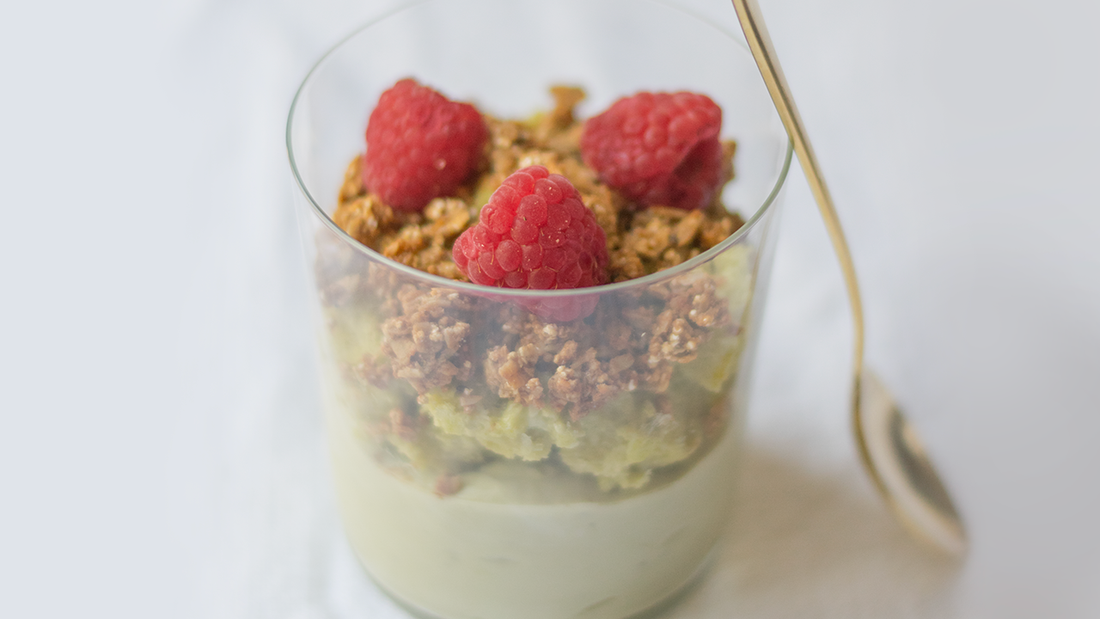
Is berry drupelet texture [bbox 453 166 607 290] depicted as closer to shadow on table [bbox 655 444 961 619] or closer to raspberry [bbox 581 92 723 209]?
raspberry [bbox 581 92 723 209]

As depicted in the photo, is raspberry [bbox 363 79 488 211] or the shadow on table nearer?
raspberry [bbox 363 79 488 211]

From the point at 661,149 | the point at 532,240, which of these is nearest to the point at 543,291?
the point at 532,240

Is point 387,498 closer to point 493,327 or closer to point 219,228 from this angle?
point 493,327

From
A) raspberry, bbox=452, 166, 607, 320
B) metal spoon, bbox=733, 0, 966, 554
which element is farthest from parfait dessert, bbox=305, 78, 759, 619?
metal spoon, bbox=733, 0, 966, 554

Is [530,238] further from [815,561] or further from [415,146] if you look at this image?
[815,561]

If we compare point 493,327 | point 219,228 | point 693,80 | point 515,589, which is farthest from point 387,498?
point 219,228
